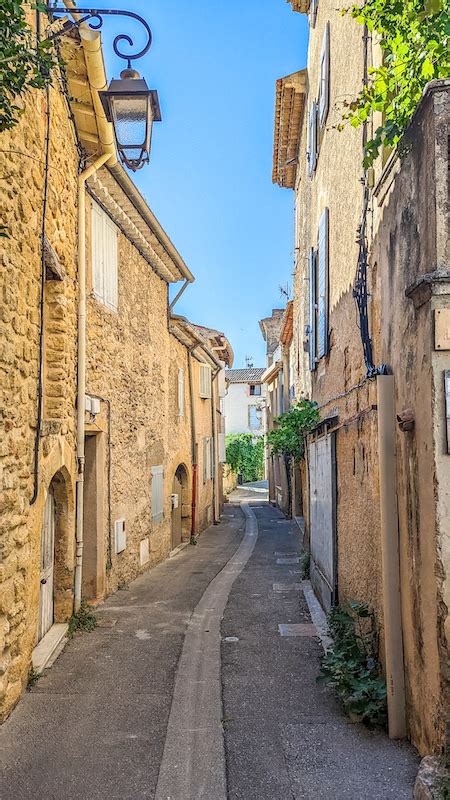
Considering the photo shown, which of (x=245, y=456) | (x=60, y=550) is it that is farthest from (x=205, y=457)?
(x=245, y=456)

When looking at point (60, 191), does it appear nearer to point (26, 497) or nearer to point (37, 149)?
point (37, 149)

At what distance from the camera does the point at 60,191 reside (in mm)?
6738

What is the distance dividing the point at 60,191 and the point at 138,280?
168 inches

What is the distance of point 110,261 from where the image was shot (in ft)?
30.1

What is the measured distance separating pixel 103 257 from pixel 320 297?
10.4 feet

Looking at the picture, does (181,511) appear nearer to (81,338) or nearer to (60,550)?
(60,550)

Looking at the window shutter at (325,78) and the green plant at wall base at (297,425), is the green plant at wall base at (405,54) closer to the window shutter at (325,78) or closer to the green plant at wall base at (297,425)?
the window shutter at (325,78)

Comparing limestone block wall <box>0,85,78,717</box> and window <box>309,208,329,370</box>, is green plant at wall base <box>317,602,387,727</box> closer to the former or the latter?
limestone block wall <box>0,85,78,717</box>

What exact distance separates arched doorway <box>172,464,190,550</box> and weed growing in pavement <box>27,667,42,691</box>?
33.8 feet

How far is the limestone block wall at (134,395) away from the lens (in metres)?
8.84

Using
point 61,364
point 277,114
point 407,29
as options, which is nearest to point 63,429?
point 61,364

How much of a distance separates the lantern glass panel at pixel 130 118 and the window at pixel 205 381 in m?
14.0

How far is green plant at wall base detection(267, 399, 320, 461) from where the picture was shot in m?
10.0

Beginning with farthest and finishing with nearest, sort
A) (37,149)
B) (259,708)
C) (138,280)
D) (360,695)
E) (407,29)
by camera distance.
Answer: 1. (138,280)
2. (37,149)
3. (259,708)
4. (360,695)
5. (407,29)
